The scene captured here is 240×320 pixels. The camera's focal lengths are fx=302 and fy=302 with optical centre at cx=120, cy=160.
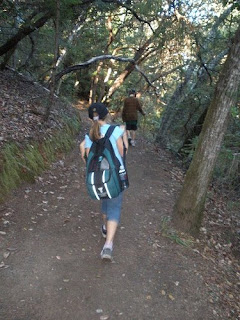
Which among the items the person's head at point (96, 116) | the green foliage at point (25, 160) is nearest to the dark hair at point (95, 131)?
the person's head at point (96, 116)

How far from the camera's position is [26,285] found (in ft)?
12.0

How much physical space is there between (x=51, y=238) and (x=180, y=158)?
880 cm

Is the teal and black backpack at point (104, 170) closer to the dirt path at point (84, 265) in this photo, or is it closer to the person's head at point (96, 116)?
the person's head at point (96, 116)

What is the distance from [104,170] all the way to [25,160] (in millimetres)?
3030

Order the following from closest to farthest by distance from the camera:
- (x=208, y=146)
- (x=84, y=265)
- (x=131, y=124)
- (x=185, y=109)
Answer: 1. (x=84, y=265)
2. (x=208, y=146)
3. (x=131, y=124)
4. (x=185, y=109)

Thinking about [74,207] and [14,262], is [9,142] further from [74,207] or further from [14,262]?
[14,262]

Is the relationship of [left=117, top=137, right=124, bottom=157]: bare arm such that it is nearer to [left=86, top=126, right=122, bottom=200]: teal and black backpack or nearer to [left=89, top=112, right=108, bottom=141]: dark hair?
[left=86, top=126, right=122, bottom=200]: teal and black backpack

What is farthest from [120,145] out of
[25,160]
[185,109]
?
[185,109]

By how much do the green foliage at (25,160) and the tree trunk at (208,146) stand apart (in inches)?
121

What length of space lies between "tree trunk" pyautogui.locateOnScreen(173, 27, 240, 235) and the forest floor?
0.39 meters

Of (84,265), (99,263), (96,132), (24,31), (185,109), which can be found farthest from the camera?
(185,109)

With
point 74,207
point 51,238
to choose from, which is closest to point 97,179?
point 51,238

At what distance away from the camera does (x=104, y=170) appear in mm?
3756

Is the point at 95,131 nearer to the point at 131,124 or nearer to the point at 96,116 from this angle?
the point at 96,116
